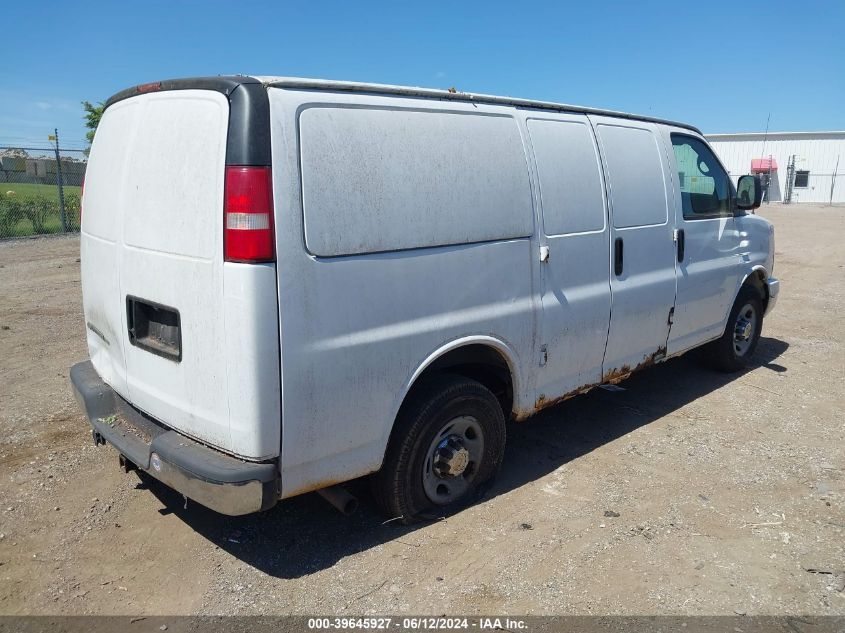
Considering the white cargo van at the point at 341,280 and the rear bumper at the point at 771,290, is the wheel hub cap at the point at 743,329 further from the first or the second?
the white cargo van at the point at 341,280

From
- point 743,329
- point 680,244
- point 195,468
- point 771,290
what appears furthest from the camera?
point 771,290

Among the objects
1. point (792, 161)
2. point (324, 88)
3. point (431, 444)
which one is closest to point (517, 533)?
point (431, 444)

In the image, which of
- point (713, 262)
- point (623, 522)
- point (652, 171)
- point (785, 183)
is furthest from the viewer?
point (785, 183)

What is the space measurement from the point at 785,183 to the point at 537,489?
4872 centimetres

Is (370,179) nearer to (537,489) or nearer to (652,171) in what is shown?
(537,489)

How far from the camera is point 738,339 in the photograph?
21.1 feet

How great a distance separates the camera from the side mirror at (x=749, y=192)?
582 centimetres

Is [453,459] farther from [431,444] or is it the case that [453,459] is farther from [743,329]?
[743,329]

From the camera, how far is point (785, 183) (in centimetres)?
4556

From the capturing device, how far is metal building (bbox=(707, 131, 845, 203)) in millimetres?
44219

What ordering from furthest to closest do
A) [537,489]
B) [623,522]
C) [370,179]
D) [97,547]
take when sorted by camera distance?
[537,489]
[623,522]
[97,547]
[370,179]

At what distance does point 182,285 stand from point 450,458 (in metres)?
1.68

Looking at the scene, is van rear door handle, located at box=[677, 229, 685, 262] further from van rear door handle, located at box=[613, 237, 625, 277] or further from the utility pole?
the utility pole

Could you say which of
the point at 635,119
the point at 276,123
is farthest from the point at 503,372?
the point at 635,119
